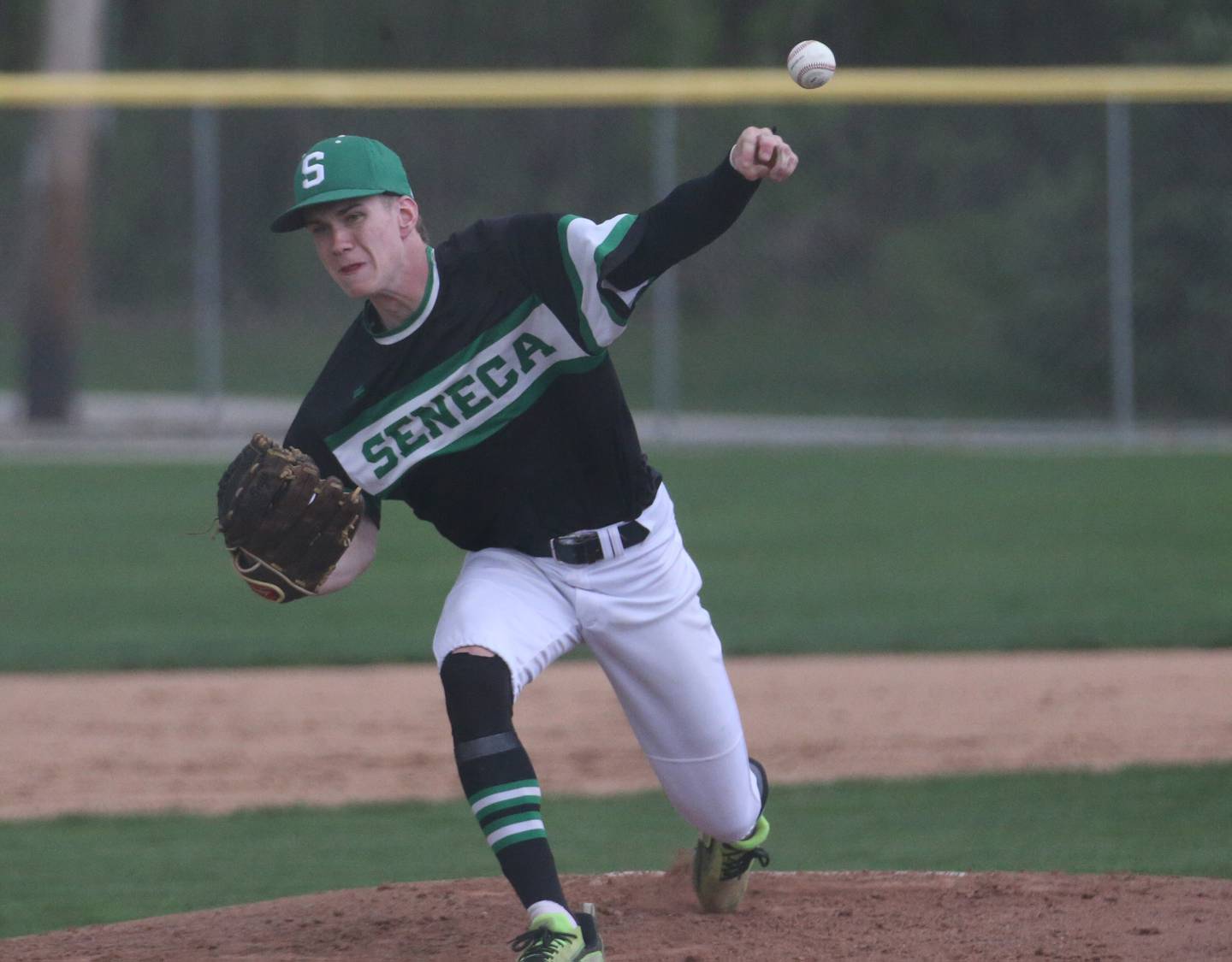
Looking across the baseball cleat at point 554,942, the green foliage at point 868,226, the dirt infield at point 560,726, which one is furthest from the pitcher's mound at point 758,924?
the green foliage at point 868,226

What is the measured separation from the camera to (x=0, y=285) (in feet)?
55.8

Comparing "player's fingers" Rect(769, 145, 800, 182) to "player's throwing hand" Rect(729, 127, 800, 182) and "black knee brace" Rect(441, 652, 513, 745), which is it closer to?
"player's throwing hand" Rect(729, 127, 800, 182)

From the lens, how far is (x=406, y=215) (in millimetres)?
3631

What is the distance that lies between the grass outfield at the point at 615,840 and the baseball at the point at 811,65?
216 centimetres

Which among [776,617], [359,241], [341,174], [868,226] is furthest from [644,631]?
[868,226]

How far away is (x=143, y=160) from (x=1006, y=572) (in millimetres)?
10459

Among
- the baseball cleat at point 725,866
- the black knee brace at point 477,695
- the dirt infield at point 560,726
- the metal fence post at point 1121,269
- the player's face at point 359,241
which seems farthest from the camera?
the metal fence post at point 1121,269

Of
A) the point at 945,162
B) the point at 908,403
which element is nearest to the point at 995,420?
the point at 908,403

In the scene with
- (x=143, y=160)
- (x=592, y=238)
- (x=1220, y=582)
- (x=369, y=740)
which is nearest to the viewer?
(x=592, y=238)

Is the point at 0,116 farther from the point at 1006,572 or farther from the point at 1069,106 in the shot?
the point at 1006,572

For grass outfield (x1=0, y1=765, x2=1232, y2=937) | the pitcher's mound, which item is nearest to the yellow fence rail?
grass outfield (x1=0, y1=765, x2=1232, y2=937)

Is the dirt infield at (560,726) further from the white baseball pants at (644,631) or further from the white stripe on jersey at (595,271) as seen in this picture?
the white stripe on jersey at (595,271)

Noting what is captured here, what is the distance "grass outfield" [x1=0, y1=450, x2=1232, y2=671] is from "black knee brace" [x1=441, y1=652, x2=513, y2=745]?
14.7ft

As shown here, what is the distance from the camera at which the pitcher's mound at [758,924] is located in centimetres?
363
